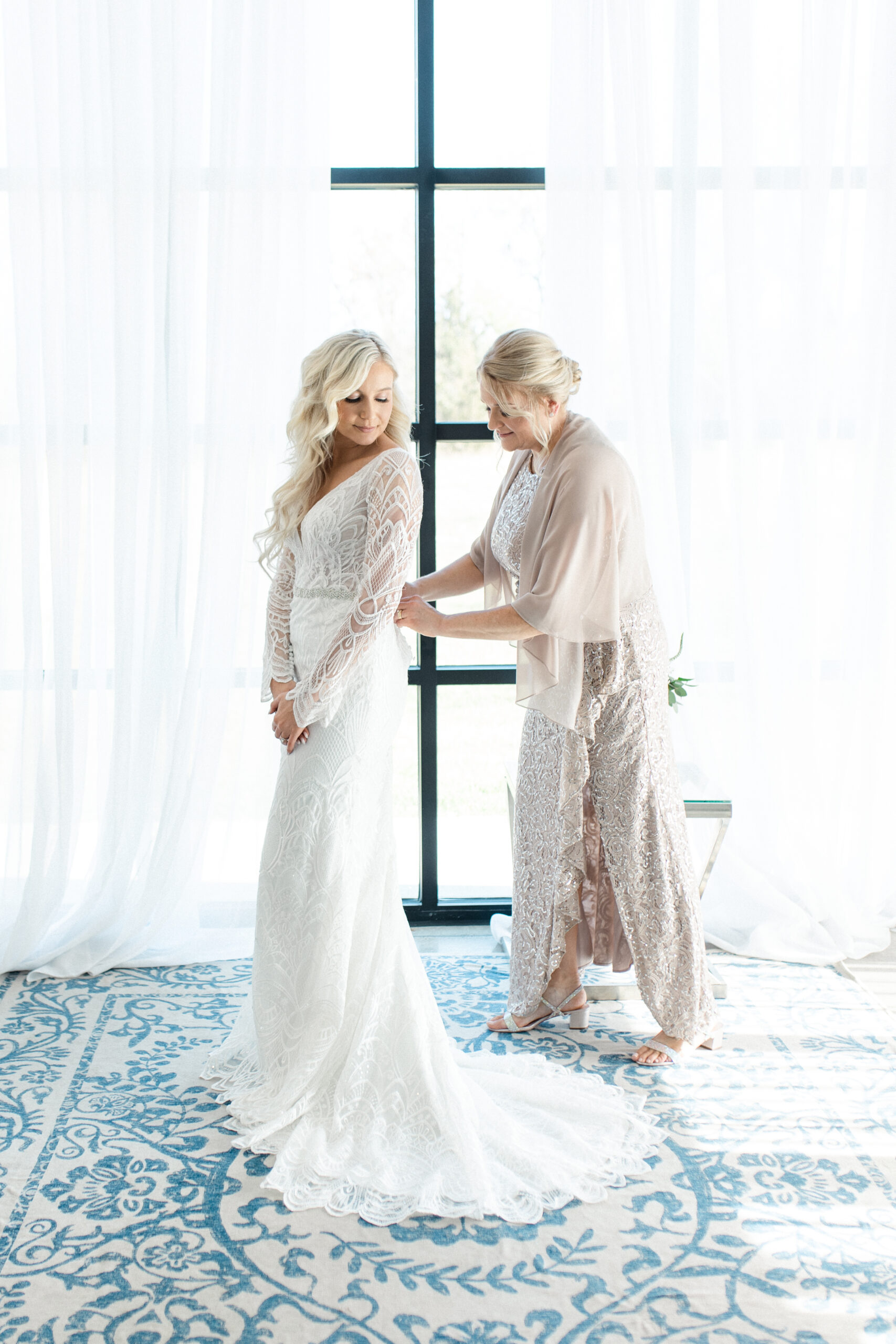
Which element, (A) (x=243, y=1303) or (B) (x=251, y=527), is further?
(B) (x=251, y=527)

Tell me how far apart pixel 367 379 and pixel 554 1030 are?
171 centimetres

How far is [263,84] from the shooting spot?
304 centimetres

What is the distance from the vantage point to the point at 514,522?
271 cm

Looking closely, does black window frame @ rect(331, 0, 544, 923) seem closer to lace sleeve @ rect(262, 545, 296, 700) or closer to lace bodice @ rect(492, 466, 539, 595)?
lace bodice @ rect(492, 466, 539, 595)

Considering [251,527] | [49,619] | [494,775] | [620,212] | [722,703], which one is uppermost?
[620,212]

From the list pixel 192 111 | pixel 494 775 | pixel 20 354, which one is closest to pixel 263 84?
pixel 192 111

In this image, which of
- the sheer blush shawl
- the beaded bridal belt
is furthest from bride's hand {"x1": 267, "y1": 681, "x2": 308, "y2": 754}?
the sheer blush shawl

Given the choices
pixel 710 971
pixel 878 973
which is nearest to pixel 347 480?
pixel 710 971

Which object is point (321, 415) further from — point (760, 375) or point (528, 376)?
point (760, 375)

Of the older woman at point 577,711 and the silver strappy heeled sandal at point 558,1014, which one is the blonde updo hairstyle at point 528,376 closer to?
the older woman at point 577,711

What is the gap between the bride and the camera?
7.14 feet

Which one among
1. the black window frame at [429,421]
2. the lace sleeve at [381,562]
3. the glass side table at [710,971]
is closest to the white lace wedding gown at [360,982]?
the lace sleeve at [381,562]

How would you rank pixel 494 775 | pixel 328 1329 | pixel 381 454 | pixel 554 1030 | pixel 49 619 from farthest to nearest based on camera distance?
pixel 494 775 → pixel 49 619 → pixel 554 1030 → pixel 381 454 → pixel 328 1329

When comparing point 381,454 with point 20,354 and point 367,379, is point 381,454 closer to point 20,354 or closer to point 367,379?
point 367,379
